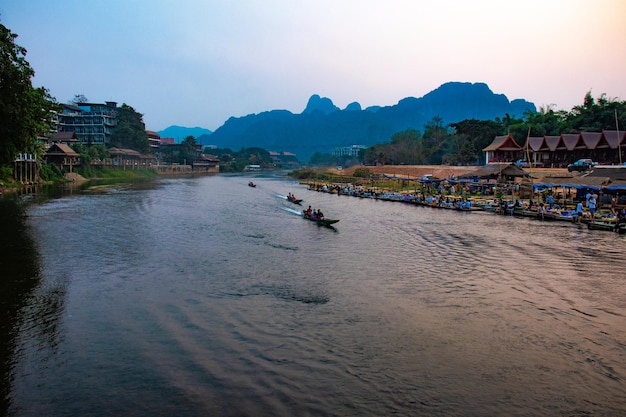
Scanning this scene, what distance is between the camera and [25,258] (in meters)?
18.7

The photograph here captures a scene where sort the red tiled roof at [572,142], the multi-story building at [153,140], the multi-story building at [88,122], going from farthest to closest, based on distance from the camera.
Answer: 1. the multi-story building at [153,140]
2. the multi-story building at [88,122]
3. the red tiled roof at [572,142]

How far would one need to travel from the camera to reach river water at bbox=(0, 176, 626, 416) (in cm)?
857

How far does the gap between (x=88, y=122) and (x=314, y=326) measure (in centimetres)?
9644

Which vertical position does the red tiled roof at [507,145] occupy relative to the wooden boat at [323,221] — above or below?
above

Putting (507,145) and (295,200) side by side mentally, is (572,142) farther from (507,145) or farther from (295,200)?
(295,200)

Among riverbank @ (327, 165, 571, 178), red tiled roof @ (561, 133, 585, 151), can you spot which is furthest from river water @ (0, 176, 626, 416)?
red tiled roof @ (561, 133, 585, 151)

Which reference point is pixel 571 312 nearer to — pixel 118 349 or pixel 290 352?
pixel 290 352

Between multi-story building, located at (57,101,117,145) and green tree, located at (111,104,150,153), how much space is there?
1898 millimetres

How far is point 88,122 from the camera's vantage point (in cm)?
9306

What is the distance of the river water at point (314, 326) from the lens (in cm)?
857

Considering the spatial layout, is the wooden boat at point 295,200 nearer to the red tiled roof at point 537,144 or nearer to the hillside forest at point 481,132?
the hillside forest at point 481,132

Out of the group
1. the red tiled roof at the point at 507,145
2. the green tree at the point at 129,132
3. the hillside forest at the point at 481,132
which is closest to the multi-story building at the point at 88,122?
the green tree at the point at 129,132

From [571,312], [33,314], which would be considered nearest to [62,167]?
[33,314]

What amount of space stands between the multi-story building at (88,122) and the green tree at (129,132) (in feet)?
6.23
